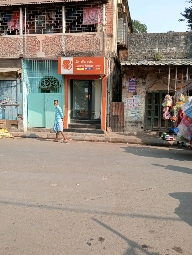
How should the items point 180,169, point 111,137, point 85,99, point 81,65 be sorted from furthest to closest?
point 85,99
point 81,65
point 111,137
point 180,169

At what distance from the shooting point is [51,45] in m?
14.0

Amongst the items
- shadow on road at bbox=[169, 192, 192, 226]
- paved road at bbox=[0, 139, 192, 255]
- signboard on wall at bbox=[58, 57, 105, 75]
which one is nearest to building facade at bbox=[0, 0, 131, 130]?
signboard on wall at bbox=[58, 57, 105, 75]

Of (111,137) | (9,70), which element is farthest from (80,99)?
(9,70)

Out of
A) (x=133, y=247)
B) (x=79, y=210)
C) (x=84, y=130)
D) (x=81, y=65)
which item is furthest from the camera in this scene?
(x=84, y=130)

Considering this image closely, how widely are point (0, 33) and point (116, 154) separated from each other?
1006 centimetres

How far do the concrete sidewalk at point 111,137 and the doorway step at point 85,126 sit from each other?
1.45 feet

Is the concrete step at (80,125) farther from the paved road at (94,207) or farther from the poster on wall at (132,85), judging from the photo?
the paved road at (94,207)

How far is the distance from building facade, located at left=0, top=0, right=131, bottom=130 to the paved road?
6953 mm

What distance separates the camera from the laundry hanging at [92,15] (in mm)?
13620

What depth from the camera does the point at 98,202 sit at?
4.63 metres

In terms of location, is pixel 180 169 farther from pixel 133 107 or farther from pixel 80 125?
pixel 80 125

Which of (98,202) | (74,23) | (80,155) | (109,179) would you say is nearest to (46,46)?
(74,23)

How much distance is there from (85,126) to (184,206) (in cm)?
1003

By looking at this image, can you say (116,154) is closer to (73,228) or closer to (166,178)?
(166,178)
